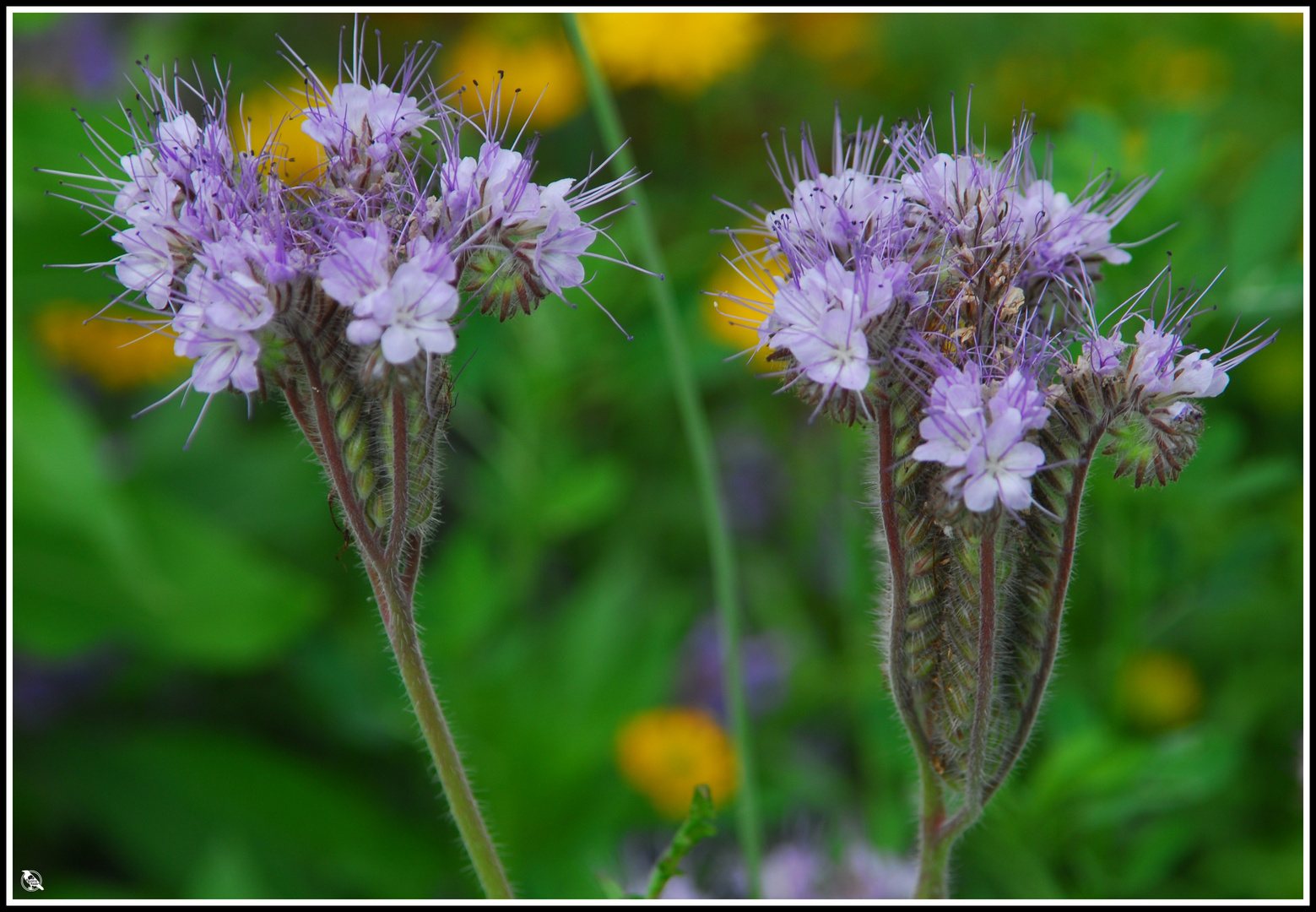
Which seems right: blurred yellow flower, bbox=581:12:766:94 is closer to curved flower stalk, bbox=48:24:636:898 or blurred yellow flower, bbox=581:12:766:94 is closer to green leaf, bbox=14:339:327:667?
green leaf, bbox=14:339:327:667

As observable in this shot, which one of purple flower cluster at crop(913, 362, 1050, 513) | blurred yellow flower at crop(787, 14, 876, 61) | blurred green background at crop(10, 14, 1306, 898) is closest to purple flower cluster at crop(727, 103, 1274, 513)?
purple flower cluster at crop(913, 362, 1050, 513)

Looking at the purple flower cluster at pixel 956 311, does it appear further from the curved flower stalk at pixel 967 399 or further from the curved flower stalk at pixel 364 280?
the curved flower stalk at pixel 364 280

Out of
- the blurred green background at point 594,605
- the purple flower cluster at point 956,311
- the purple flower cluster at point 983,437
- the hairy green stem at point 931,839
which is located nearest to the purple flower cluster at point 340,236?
the purple flower cluster at point 956,311

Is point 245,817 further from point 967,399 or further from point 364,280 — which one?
point 967,399

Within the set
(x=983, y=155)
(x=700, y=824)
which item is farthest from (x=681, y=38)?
(x=700, y=824)

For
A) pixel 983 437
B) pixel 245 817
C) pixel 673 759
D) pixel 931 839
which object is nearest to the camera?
pixel 983 437

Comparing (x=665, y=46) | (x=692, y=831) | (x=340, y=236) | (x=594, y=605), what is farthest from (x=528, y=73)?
(x=692, y=831)
